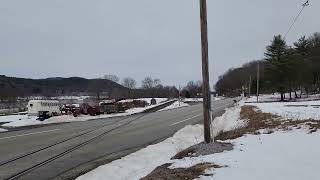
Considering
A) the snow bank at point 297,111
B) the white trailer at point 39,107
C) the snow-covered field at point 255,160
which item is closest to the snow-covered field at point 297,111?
the snow bank at point 297,111

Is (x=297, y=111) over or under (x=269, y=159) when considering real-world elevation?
Answer: over

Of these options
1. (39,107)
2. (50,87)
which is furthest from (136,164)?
(50,87)

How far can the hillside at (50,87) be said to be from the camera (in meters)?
123

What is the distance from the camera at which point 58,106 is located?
60.0 m

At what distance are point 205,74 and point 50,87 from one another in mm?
123347

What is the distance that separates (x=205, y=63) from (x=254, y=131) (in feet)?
10.7

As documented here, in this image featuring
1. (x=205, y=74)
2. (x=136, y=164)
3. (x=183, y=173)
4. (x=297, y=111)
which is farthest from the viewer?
(x=297, y=111)

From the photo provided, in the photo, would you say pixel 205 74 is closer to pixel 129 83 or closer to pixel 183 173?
pixel 183 173

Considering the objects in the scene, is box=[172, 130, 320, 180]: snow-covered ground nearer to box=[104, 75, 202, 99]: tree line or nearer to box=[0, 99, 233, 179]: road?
box=[0, 99, 233, 179]: road

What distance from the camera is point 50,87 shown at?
440 feet

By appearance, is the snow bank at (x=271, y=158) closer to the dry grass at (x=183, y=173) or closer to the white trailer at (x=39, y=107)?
the dry grass at (x=183, y=173)

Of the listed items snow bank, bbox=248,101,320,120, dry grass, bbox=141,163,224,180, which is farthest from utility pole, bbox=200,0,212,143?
snow bank, bbox=248,101,320,120

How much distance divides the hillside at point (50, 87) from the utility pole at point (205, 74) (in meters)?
110

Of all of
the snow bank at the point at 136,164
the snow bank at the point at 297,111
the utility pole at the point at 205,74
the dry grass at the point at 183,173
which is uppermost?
the utility pole at the point at 205,74
